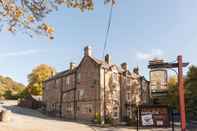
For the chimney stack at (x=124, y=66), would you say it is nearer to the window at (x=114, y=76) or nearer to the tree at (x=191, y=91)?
the window at (x=114, y=76)

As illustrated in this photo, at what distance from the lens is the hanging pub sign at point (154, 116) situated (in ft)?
66.3

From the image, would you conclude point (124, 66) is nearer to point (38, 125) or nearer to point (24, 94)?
point (38, 125)

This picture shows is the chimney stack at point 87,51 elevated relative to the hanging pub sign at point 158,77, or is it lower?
elevated

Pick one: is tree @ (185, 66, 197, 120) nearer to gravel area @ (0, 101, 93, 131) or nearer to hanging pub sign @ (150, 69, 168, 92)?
gravel area @ (0, 101, 93, 131)

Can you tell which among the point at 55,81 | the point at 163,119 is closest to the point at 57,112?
the point at 55,81

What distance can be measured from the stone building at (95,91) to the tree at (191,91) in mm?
10459

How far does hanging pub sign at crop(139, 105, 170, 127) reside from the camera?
20.2 m

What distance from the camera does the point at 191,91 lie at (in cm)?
4362

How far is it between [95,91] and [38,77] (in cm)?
4142

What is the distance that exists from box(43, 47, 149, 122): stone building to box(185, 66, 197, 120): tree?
10.5 metres

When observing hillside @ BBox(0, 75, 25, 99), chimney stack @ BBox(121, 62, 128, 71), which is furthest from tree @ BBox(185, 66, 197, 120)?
hillside @ BBox(0, 75, 25, 99)

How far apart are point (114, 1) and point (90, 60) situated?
117 ft

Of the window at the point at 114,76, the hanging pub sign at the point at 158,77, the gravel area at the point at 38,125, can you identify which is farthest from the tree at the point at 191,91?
the hanging pub sign at the point at 158,77

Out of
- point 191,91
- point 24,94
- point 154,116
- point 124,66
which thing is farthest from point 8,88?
point 154,116
